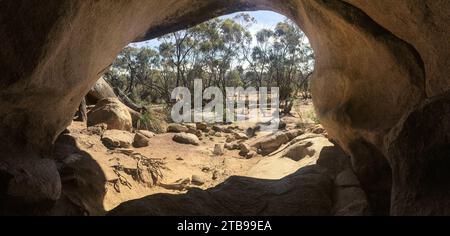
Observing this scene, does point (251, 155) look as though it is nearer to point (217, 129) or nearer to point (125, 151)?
point (125, 151)

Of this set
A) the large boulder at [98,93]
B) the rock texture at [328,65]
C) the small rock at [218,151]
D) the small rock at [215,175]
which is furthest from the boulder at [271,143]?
the large boulder at [98,93]

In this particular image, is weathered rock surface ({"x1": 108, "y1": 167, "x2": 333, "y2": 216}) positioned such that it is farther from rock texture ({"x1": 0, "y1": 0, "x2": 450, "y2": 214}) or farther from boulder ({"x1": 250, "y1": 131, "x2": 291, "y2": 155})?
boulder ({"x1": 250, "y1": 131, "x2": 291, "y2": 155})

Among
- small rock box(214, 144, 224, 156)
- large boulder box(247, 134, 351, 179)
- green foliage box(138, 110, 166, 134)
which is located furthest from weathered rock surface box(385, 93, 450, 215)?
green foliage box(138, 110, 166, 134)

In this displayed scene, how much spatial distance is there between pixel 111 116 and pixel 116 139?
57.7 inches

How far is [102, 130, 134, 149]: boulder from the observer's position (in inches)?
331

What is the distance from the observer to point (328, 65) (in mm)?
5645

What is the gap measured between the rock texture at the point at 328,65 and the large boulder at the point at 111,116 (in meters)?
4.12

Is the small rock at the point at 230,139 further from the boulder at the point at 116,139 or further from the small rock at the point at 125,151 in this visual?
the small rock at the point at 125,151

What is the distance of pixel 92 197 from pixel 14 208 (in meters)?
2.25

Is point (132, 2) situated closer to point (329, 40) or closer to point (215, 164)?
point (329, 40)

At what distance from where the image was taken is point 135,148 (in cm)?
900

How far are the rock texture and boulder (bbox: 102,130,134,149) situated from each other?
3.04 metres

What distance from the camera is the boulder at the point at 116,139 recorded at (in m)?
8.40
